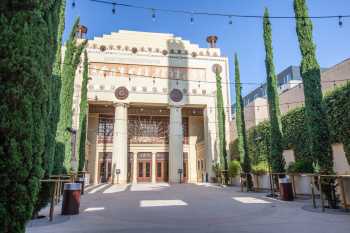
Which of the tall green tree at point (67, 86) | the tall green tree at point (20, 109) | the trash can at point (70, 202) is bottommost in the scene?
the trash can at point (70, 202)

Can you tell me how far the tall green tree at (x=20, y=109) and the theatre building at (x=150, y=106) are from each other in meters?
17.5

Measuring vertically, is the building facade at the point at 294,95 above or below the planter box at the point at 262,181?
above

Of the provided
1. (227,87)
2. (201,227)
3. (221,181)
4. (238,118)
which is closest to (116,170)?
(221,181)

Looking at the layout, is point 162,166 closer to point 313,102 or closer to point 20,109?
point 313,102

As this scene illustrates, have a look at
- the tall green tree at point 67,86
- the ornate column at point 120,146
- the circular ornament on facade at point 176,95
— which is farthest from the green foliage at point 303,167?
the ornate column at point 120,146

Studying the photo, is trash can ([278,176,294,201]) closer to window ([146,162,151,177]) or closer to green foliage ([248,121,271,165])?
green foliage ([248,121,271,165])

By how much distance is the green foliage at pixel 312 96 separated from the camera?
6.62 meters

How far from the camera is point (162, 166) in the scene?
75.0 ft

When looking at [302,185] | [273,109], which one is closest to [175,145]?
[273,109]

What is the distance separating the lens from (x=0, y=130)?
247 cm

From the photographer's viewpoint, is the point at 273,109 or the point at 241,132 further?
the point at 241,132

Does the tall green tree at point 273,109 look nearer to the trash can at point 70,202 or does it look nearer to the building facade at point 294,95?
the building facade at point 294,95

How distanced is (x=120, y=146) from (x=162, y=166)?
4.90 metres

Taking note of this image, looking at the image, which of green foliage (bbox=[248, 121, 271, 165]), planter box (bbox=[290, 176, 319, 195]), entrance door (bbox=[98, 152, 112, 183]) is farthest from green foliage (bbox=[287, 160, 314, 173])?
entrance door (bbox=[98, 152, 112, 183])
